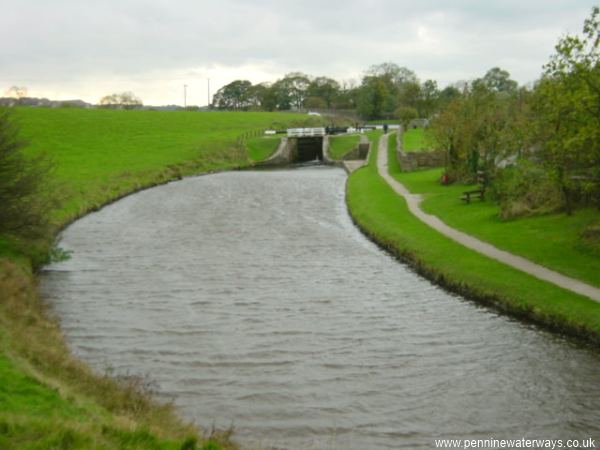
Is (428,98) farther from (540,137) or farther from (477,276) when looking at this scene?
(477,276)

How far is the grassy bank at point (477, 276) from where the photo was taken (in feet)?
56.5

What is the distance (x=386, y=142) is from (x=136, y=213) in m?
50.7

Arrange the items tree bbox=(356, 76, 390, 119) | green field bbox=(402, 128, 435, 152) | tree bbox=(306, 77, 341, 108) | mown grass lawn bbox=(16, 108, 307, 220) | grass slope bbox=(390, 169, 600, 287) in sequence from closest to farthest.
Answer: grass slope bbox=(390, 169, 600, 287)
mown grass lawn bbox=(16, 108, 307, 220)
green field bbox=(402, 128, 435, 152)
tree bbox=(356, 76, 390, 119)
tree bbox=(306, 77, 341, 108)

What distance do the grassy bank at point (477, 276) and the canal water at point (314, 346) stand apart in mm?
603

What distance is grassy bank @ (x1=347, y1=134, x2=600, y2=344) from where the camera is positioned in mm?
17234

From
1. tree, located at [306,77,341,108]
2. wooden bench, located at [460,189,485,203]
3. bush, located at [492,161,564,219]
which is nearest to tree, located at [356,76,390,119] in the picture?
tree, located at [306,77,341,108]

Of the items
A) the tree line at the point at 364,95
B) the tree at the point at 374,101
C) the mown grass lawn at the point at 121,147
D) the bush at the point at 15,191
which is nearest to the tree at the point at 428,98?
the tree line at the point at 364,95

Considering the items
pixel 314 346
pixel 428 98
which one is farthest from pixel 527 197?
pixel 428 98

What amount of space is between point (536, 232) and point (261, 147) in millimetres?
62746

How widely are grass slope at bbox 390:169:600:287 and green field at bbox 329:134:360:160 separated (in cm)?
4608

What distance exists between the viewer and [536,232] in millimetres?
26875

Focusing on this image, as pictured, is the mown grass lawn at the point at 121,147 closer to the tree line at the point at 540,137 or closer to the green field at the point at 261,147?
the green field at the point at 261,147

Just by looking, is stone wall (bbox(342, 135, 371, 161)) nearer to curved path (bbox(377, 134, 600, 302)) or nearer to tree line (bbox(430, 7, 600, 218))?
tree line (bbox(430, 7, 600, 218))

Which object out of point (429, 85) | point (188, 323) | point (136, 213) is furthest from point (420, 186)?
point (429, 85)
